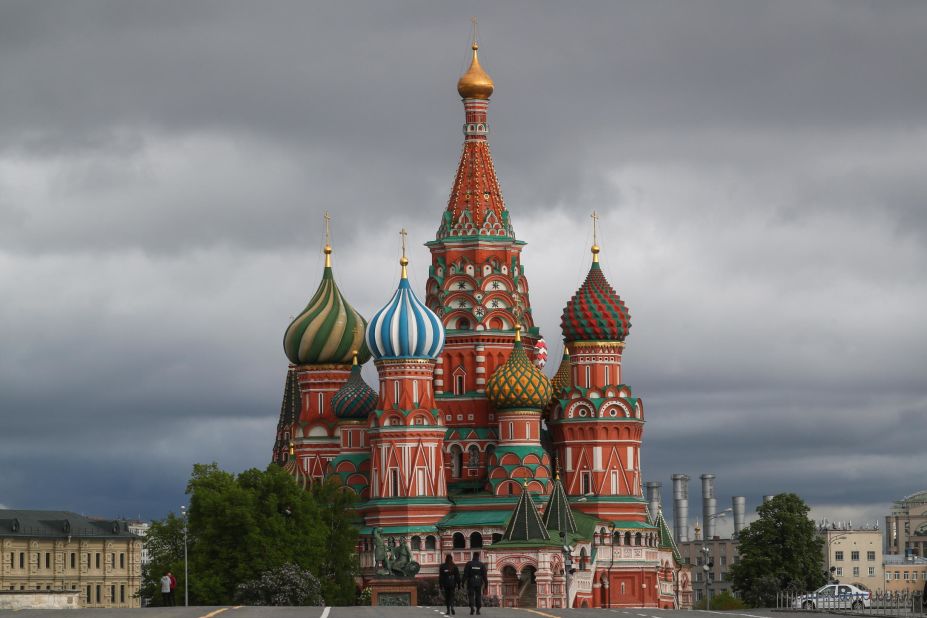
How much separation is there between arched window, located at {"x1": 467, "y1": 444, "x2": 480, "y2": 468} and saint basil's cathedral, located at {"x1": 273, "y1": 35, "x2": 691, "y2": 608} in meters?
0.07

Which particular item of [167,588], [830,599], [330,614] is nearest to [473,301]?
[830,599]

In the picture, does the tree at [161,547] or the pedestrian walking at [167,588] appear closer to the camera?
the pedestrian walking at [167,588]

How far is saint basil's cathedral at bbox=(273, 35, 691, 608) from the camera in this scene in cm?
9900

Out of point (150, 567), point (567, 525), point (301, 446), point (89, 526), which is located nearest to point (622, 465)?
point (567, 525)

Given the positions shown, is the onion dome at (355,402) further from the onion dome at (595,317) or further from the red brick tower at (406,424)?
the onion dome at (595,317)

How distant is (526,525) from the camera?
314 feet

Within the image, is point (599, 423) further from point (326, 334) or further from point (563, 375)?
point (326, 334)

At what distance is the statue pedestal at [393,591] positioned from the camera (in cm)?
9219

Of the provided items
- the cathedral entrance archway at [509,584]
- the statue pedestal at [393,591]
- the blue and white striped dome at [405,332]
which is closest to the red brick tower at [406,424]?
the blue and white striped dome at [405,332]

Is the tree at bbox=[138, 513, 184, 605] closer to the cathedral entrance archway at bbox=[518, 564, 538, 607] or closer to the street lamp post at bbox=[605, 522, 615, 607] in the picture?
the cathedral entrance archway at bbox=[518, 564, 538, 607]

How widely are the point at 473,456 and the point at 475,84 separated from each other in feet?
60.4

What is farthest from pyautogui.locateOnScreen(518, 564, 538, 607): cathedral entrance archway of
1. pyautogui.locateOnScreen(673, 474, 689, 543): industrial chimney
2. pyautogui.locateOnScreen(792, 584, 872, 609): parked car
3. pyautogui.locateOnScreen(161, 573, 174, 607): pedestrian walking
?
pyautogui.locateOnScreen(673, 474, 689, 543): industrial chimney

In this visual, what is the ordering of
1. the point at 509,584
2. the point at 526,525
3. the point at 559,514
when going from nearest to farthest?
the point at 509,584 → the point at 526,525 → the point at 559,514

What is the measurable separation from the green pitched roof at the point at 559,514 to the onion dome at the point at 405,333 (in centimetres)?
861
